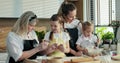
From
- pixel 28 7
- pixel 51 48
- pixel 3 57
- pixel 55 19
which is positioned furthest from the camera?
pixel 28 7

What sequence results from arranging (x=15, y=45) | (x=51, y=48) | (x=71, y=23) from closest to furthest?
(x=15, y=45) < (x=51, y=48) < (x=71, y=23)

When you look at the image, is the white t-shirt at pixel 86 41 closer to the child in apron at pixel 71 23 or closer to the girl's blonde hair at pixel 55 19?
the child in apron at pixel 71 23

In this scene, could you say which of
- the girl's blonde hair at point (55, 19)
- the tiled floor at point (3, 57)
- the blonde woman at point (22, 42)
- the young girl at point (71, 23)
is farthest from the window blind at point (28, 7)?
the blonde woman at point (22, 42)

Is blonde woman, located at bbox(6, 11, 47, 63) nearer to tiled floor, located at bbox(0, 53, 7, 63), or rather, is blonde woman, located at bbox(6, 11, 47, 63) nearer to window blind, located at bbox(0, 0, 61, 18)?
tiled floor, located at bbox(0, 53, 7, 63)

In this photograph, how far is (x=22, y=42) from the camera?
2.35 metres

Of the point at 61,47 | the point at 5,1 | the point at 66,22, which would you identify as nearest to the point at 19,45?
the point at 61,47

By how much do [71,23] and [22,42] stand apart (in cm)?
85

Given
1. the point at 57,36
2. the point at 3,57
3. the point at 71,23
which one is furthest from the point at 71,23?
the point at 3,57

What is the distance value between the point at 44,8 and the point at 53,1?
0.26m

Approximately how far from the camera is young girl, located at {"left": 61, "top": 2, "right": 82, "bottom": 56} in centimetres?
293

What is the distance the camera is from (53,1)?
6000 millimetres

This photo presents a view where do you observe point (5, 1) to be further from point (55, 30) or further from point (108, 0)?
point (55, 30)

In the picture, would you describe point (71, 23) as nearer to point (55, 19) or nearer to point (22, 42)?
point (55, 19)

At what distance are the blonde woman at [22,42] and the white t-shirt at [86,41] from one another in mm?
713
